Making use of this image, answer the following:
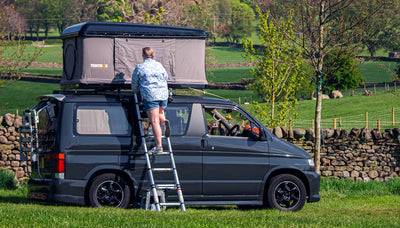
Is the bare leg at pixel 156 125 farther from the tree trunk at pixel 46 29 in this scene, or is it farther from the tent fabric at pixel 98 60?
the tree trunk at pixel 46 29

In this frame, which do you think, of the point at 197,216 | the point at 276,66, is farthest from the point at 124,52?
the point at 276,66

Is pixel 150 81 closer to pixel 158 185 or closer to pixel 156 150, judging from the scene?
pixel 156 150

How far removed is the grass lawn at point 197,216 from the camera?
14141 mm

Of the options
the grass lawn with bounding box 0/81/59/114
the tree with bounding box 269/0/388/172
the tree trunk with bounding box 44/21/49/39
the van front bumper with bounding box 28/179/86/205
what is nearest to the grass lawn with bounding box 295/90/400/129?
the grass lawn with bounding box 0/81/59/114

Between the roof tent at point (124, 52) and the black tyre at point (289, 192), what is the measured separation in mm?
2102

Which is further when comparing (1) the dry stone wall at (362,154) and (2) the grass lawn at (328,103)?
(2) the grass lawn at (328,103)

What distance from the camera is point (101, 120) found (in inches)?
706

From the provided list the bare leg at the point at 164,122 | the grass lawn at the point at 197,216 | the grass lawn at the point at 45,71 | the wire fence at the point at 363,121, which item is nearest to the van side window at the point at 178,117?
the bare leg at the point at 164,122

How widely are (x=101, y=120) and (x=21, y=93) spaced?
4884 cm

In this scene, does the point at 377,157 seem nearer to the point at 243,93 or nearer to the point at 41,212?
the point at 41,212

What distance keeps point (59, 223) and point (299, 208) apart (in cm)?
592

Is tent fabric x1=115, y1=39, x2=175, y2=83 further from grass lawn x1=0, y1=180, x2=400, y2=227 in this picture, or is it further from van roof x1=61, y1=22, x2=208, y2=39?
grass lawn x1=0, y1=180, x2=400, y2=227

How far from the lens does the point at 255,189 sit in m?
18.6

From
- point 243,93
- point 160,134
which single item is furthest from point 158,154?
point 243,93
